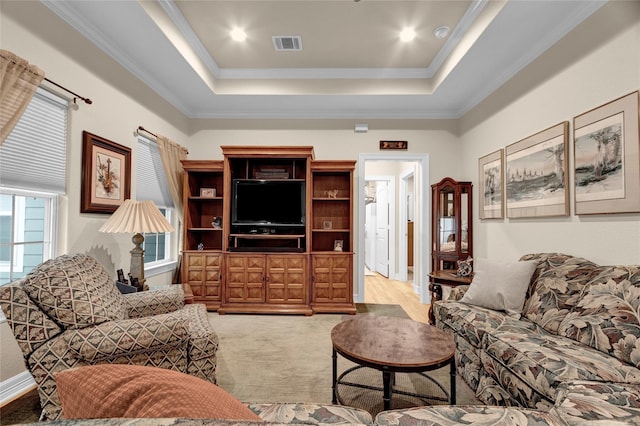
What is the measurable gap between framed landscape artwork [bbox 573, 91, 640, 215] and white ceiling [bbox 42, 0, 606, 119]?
83 centimetres

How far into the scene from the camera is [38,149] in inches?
88.7

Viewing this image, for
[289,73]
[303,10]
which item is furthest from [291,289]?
[303,10]

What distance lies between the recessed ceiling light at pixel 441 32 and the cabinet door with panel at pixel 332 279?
272 cm

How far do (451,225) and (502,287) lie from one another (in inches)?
69.7

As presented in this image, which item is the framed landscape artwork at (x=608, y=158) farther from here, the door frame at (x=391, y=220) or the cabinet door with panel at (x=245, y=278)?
the door frame at (x=391, y=220)

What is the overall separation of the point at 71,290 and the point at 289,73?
340 cm

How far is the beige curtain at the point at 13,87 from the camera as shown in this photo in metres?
1.89

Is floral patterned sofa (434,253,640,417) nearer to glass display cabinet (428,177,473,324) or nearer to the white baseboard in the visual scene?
glass display cabinet (428,177,473,324)

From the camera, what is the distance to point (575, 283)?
2100mm

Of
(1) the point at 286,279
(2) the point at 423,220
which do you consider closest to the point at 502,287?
(2) the point at 423,220

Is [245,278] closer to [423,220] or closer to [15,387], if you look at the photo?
[15,387]

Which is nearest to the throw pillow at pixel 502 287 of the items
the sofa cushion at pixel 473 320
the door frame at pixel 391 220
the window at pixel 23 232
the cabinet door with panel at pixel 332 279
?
the sofa cushion at pixel 473 320

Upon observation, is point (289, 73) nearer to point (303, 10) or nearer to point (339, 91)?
point (339, 91)

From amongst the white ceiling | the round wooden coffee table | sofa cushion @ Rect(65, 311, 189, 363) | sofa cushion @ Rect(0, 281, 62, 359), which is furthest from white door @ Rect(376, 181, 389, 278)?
sofa cushion @ Rect(0, 281, 62, 359)
